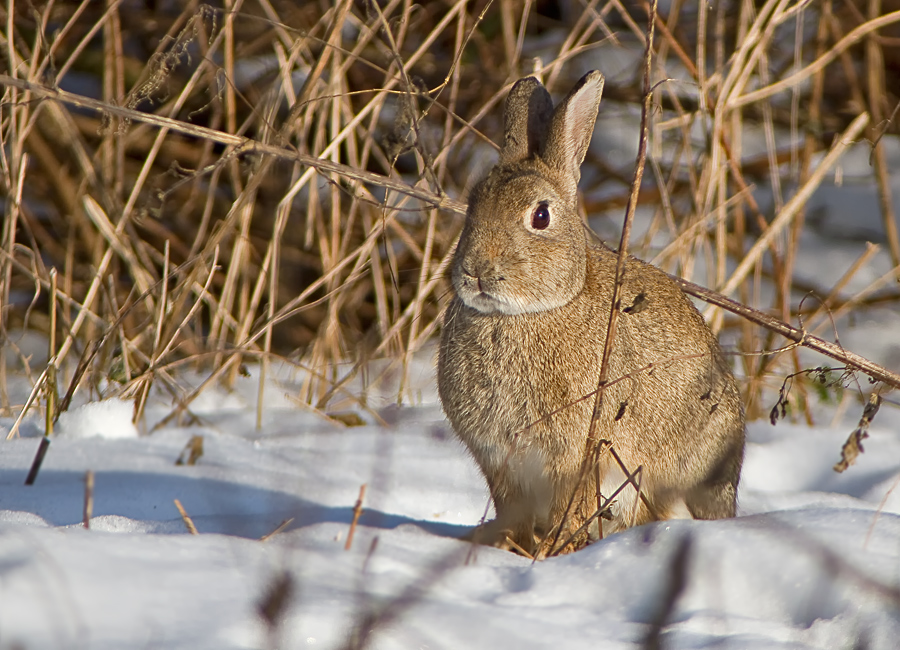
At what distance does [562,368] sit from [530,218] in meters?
0.40

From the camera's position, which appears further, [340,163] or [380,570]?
[340,163]

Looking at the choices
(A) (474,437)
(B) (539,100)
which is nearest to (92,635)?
(A) (474,437)

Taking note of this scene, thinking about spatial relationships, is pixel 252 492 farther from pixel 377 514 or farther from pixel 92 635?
pixel 92 635

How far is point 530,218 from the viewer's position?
2.54 meters

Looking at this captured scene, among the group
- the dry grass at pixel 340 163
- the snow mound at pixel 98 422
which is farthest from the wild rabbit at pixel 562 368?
the snow mound at pixel 98 422

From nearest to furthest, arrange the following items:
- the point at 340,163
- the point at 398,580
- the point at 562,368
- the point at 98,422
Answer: the point at 398,580 < the point at 562,368 < the point at 98,422 < the point at 340,163

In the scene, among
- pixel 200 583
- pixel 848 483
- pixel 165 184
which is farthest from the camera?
pixel 165 184

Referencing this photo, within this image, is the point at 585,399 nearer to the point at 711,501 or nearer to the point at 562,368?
the point at 562,368

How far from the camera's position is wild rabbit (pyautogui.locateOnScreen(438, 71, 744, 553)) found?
8.02 ft

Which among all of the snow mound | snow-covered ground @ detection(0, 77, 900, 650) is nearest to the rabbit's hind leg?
snow-covered ground @ detection(0, 77, 900, 650)

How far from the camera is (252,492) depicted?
2881mm

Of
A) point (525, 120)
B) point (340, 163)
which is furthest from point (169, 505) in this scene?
point (340, 163)

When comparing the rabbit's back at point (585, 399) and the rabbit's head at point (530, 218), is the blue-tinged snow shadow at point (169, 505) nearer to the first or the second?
the rabbit's back at point (585, 399)

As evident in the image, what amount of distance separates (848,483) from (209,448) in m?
2.18
